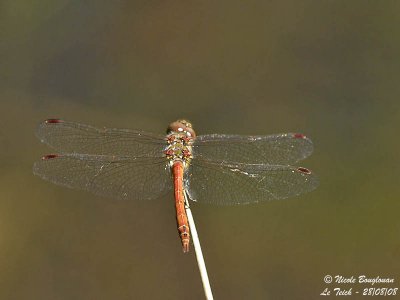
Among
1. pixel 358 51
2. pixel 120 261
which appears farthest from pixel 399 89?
pixel 120 261

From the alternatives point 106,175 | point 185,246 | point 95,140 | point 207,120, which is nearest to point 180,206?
point 185,246

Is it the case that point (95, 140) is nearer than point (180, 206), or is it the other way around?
point (180, 206)

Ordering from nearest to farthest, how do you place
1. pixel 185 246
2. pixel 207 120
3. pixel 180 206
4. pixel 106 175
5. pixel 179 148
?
pixel 185 246 < pixel 180 206 < pixel 106 175 < pixel 179 148 < pixel 207 120

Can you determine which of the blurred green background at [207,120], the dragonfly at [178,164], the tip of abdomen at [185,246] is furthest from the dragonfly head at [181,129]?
the blurred green background at [207,120]

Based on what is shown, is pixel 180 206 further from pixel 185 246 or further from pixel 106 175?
pixel 106 175

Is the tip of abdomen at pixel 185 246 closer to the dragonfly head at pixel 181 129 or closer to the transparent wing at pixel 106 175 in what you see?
the transparent wing at pixel 106 175

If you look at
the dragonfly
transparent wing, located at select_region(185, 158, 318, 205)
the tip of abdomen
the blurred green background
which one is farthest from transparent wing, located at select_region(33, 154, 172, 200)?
the blurred green background

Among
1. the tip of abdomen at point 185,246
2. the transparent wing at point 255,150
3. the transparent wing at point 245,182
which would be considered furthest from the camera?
the transparent wing at point 255,150
